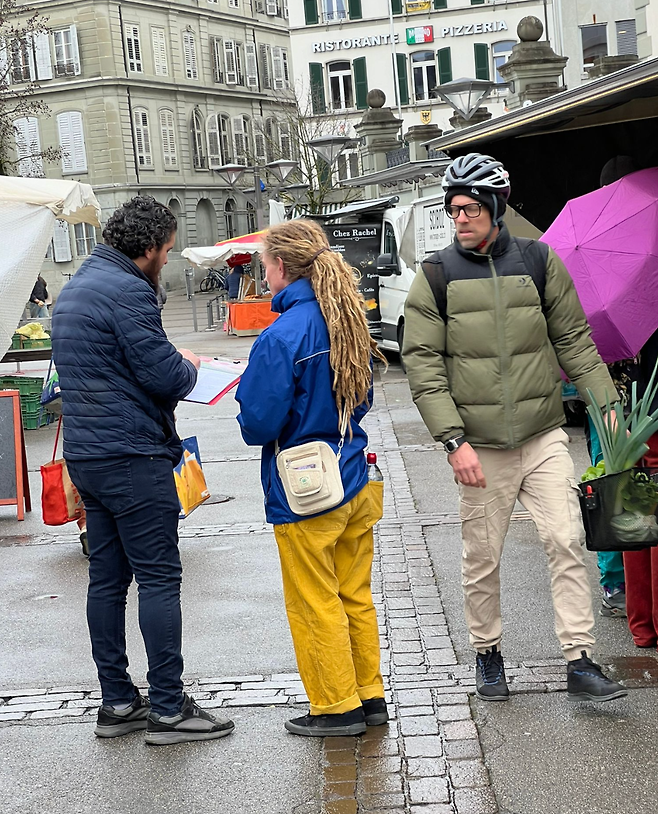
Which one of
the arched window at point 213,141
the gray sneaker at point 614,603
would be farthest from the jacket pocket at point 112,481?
the arched window at point 213,141

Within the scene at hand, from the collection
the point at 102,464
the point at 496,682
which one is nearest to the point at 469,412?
the point at 496,682

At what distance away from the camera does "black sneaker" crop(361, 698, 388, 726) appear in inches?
170

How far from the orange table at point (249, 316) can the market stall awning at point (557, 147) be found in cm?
2137

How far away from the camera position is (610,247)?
453 centimetres

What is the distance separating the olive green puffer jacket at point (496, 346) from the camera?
432 centimetres

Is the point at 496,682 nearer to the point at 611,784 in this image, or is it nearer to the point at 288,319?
the point at 611,784

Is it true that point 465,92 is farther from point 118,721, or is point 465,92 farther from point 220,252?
point 118,721

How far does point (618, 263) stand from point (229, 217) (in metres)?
58.9

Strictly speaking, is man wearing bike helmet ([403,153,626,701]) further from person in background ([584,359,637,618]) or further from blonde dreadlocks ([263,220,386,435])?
person in background ([584,359,637,618])

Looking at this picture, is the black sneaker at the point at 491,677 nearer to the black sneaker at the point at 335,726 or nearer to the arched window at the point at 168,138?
the black sneaker at the point at 335,726

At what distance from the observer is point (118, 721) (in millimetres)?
4449

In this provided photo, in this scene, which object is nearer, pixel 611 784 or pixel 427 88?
pixel 611 784

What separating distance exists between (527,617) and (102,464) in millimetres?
2259

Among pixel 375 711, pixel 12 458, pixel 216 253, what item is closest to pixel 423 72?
pixel 216 253
